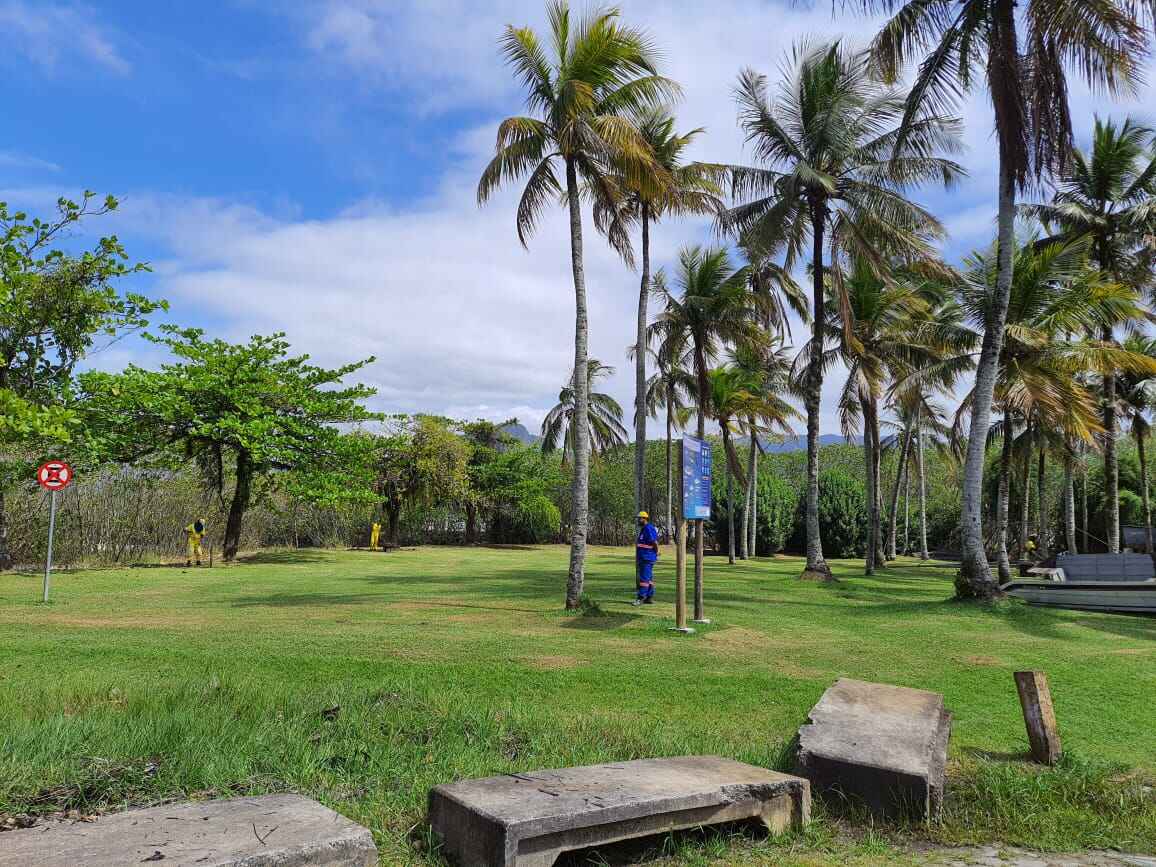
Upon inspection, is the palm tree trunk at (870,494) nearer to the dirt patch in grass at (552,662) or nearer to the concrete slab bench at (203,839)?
the dirt patch in grass at (552,662)

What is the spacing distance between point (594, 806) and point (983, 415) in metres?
14.4

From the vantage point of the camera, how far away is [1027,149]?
14.9 m

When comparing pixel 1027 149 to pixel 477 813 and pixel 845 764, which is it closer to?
pixel 845 764

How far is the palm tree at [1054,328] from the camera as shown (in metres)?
18.4

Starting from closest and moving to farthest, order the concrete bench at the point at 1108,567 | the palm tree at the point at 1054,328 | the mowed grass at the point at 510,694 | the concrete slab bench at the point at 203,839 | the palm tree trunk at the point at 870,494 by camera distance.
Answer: the concrete slab bench at the point at 203,839
the mowed grass at the point at 510,694
the palm tree at the point at 1054,328
the concrete bench at the point at 1108,567
the palm tree trunk at the point at 870,494

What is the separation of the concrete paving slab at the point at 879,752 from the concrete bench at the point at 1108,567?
16127 mm

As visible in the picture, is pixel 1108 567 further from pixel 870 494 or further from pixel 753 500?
pixel 753 500

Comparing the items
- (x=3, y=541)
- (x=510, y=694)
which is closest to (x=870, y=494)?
(x=510, y=694)

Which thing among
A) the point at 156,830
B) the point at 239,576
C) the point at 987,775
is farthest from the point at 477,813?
the point at 239,576

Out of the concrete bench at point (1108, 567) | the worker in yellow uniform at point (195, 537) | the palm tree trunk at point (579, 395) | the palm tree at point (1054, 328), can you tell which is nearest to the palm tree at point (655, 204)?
the palm tree trunk at point (579, 395)

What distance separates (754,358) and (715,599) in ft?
48.2

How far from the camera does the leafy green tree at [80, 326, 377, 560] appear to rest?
909 inches

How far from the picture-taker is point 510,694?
7.99 m

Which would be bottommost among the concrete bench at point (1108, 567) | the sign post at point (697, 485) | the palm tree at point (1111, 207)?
the concrete bench at point (1108, 567)
